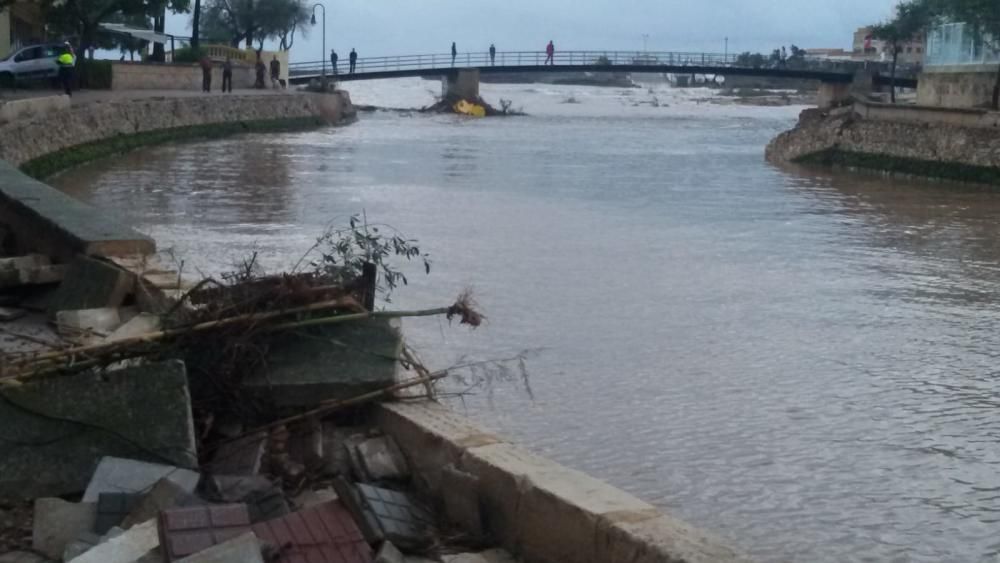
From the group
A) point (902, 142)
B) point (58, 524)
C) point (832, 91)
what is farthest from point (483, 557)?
point (832, 91)

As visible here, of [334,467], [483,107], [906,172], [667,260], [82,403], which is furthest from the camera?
[483,107]

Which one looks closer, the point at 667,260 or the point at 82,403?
the point at 82,403

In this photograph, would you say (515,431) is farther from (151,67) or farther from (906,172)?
(151,67)

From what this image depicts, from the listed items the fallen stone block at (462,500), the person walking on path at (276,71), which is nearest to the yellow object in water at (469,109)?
the person walking on path at (276,71)

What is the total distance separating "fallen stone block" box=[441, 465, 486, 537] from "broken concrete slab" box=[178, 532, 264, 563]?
1026 millimetres

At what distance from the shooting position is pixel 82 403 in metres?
5.12

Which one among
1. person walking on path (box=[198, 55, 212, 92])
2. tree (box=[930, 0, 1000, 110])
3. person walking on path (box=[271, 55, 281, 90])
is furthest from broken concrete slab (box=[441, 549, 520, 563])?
person walking on path (box=[271, 55, 281, 90])

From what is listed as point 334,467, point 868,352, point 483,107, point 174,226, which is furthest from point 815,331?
point 483,107

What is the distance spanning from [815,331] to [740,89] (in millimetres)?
127284

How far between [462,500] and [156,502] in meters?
1.04

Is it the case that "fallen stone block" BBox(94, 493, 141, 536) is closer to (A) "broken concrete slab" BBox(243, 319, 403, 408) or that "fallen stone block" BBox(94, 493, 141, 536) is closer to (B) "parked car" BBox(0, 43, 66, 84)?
(A) "broken concrete slab" BBox(243, 319, 403, 408)

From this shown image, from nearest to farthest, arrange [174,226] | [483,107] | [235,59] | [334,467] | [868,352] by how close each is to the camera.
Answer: [334,467]
[868,352]
[174,226]
[235,59]
[483,107]

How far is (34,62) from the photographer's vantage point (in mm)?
34875

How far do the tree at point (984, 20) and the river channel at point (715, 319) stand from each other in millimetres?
8636
